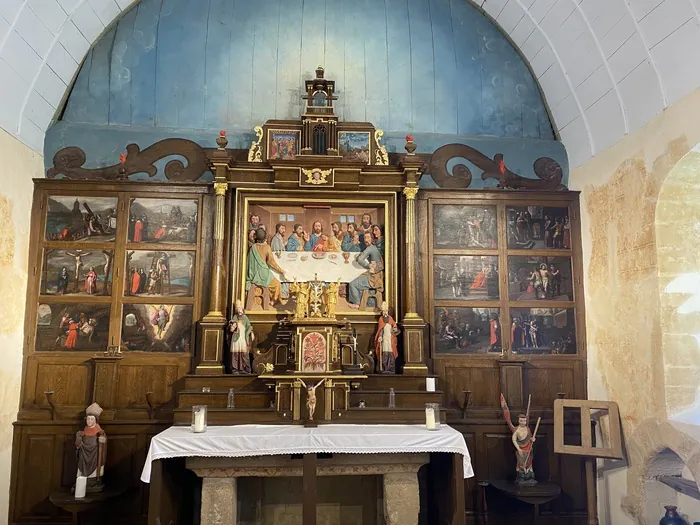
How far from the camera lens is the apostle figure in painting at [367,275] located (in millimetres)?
8203

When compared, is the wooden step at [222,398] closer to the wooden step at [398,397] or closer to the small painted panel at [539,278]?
the wooden step at [398,397]

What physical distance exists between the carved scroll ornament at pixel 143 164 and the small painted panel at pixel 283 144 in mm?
937

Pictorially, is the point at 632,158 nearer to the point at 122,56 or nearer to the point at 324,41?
the point at 324,41

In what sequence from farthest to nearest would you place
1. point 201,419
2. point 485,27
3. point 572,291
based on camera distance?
point 485,27 < point 572,291 < point 201,419

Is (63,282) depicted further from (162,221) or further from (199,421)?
(199,421)

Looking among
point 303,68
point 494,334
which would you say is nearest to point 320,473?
point 494,334

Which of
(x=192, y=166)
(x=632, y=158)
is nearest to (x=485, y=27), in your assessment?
(x=632, y=158)

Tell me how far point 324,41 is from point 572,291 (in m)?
4.93

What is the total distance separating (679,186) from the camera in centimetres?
677

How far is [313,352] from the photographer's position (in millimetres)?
7328

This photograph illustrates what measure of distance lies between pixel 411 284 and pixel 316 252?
52.9 inches

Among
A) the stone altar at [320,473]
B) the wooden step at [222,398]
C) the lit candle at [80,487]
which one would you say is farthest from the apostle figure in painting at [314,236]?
the lit candle at [80,487]

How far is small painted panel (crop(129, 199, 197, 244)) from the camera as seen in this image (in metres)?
8.21

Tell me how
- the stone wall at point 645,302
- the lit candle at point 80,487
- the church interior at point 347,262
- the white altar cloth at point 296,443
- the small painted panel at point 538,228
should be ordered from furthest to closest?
the small painted panel at point 538,228 < the lit candle at point 80,487 < the church interior at point 347,262 < the stone wall at point 645,302 < the white altar cloth at point 296,443
